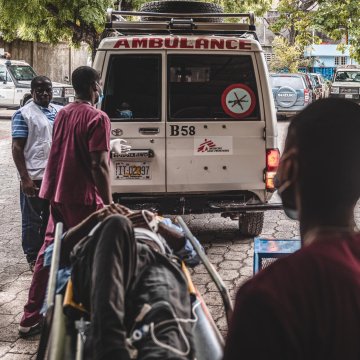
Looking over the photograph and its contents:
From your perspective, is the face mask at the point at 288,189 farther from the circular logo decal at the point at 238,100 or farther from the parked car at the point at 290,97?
the parked car at the point at 290,97

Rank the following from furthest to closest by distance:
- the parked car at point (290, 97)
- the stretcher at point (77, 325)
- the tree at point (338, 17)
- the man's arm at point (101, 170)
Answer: the parked car at point (290, 97) → the tree at point (338, 17) → the man's arm at point (101, 170) → the stretcher at point (77, 325)

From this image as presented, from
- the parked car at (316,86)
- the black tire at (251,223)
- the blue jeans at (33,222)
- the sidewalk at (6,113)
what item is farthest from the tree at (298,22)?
the sidewalk at (6,113)

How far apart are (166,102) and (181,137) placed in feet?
1.23

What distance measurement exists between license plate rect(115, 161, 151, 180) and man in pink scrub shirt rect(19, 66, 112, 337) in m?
1.87

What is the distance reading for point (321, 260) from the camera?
1.27 m

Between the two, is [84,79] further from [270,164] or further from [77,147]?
[270,164]

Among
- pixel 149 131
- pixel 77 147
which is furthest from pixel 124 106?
pixel 77 147

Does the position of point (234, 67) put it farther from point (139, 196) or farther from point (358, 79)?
point (358, 79)

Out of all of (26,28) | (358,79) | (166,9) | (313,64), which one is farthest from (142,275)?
(313,64)

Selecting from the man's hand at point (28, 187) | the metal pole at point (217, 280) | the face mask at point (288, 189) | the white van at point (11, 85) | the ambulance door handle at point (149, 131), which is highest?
the white van at point (11, 85)

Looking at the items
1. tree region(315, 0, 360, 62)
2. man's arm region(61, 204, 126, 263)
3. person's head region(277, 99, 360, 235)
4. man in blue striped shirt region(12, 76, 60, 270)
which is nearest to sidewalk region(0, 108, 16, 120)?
tree region(315, 0, 360, 62)

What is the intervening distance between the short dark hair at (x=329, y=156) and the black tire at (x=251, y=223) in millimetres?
5350

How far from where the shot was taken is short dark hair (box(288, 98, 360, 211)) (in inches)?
54.2

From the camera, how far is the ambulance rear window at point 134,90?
603 cm
